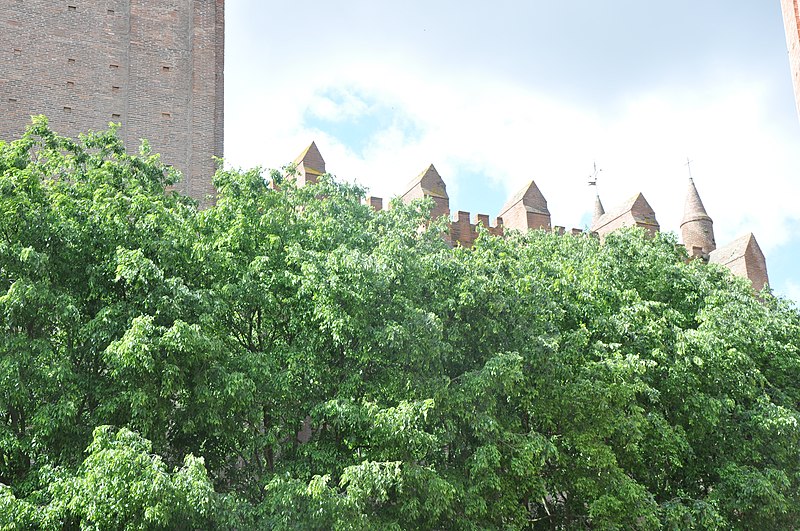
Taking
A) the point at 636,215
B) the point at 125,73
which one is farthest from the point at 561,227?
the point at 125,73

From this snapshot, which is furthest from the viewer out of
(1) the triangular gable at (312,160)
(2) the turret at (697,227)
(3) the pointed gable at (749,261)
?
(2) the turret at (697,227)

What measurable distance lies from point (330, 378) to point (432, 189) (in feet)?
49.8

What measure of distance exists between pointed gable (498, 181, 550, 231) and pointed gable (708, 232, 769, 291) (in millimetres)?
7367

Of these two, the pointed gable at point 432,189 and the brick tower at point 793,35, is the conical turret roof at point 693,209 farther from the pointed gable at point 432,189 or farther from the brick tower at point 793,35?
the brick tower at point 793,35

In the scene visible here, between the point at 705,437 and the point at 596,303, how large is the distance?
12.6 ft

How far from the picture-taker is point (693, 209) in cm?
3722

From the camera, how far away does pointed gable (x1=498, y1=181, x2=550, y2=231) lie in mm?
31609

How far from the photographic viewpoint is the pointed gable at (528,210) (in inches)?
1244

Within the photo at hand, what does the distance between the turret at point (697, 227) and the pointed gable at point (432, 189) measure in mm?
11488

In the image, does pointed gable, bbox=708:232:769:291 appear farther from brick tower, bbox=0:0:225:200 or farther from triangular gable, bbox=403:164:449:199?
brick tower, bbox=0:0:225:200

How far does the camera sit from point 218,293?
1554 centimetres

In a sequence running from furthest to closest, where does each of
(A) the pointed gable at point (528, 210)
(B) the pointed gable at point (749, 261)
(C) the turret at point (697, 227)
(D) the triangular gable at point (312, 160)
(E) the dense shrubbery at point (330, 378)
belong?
1. (C) the turret at point (697, 227)
2. (B) the pointed gable at point (749, 261)
3. (A) the pointed gable at point (528, 210)
4. (D) the triangular gable at point (312, 160)
5. (E) the dense shrubbery at point (330, 378)

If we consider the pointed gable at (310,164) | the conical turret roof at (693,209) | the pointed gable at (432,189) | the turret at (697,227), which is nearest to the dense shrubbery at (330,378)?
the pointed gable at (310,164)

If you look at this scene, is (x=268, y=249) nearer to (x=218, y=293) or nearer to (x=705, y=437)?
(x=218, y=293)
